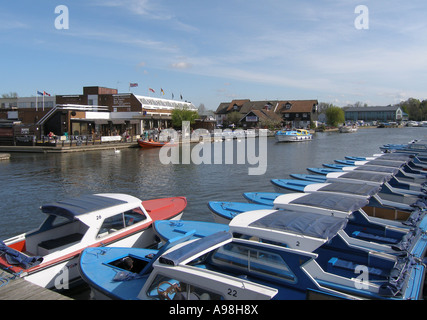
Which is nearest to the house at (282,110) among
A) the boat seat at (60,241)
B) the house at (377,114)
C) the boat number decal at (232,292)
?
the boat seat at (60,241)

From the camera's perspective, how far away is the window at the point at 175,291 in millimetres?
5520

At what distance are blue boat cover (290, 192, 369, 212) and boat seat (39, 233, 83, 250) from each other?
611cm

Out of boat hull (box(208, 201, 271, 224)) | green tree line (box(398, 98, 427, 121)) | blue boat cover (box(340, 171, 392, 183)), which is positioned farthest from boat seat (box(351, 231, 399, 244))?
green tree line (box(398, 98, 427, 121))

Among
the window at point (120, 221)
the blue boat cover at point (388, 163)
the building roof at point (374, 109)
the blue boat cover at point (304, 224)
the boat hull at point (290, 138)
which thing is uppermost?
the building roof at point (374, 109)

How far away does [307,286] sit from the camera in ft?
19.9

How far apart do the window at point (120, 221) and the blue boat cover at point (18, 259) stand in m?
1.73

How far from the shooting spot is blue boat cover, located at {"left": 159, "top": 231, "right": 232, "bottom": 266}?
573cm

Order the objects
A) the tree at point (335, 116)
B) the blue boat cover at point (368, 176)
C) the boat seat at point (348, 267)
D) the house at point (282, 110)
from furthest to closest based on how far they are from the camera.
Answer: the tree at point (335, 116) < the house at point (282, 110) < the blue boat cover at point (368, 176) < the boat seat at point (348, 267)

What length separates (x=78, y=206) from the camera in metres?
9.42

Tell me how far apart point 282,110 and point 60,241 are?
9581 centimetres

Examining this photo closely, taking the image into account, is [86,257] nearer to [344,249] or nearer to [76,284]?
[76,284]

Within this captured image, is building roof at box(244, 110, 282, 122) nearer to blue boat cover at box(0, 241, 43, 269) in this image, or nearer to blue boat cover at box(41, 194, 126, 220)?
blue boat cover at box(41, 194, 126, 220)

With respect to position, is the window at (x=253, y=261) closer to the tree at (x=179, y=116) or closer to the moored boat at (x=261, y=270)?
the moored boat at (x=261, y=270)
